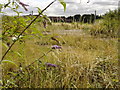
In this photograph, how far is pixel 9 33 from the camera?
983 mm

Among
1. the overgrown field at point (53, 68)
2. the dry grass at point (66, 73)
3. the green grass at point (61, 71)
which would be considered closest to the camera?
the overgrown field at point (53, 68)

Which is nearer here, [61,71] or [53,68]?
[61,71]

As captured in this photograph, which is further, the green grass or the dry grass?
the dry grass

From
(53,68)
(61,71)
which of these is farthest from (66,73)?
(53,68)

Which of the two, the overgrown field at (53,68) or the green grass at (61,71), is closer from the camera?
the overgrown field at (53,68)

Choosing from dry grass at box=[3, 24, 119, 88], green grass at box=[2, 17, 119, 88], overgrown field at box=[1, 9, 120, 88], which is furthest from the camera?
dry grass at box=[3, 24, 119, 88]

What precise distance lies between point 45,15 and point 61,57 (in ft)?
6.19

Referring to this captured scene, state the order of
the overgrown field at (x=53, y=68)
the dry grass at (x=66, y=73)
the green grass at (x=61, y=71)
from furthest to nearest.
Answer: the dry grass at (x=66, y=73) → the green grass at (x=61, y=71) → the overgrown field at (x=53, y=68)

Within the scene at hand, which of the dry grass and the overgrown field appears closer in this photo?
the overgrown field

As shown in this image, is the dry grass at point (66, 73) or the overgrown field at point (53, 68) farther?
the dry grass at point (66, 73)

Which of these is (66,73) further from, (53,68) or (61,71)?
(53,68)

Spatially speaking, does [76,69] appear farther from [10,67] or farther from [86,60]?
[10,67]

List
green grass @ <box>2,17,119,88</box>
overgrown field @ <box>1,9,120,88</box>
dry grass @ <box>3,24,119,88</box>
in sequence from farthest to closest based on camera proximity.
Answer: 1. dry grass @ <box>3,24,119,88</box>
2. green grass @ <box>2,17,119,88</box>
3. overgrown field @ <box>1,9,120,88</box>

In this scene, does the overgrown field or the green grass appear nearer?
the overgrown field
